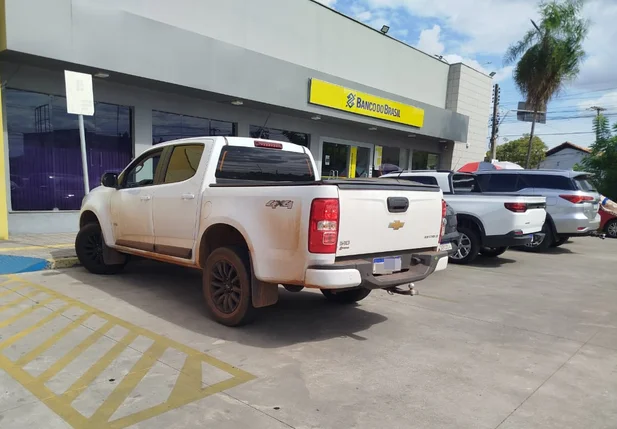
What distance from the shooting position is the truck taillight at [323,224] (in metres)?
3.89

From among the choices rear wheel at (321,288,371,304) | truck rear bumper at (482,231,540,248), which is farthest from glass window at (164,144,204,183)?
truck rear bumper at (482,231,540,248)

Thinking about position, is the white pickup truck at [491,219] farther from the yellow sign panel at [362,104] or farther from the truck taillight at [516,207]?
the yellow sign panel at [362,104]

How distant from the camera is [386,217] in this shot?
4418 millimetres

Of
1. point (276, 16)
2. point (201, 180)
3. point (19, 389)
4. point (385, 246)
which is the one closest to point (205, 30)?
point (276, 16)

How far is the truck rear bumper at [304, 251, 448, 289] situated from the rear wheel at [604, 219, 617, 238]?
572 inches

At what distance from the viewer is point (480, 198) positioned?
30.0 ft

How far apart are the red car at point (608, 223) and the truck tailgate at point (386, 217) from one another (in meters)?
13.9

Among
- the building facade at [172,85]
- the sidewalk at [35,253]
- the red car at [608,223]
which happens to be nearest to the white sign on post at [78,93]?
the building facade at [172,85]

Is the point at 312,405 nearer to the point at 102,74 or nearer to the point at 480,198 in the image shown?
the point at 480,198

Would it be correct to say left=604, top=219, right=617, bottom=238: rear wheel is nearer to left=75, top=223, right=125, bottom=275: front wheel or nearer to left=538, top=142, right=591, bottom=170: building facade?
left=75, top=223, right=125, bottom=275: front wheel

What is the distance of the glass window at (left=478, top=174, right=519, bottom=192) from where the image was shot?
11789mm

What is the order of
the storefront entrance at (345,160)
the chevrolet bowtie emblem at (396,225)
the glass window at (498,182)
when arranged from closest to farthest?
the chevrolet bowtie emblem at (396,225), the glass window at (498,182), the storefront entrance at (345,160)

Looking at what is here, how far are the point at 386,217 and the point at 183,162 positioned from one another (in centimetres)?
277

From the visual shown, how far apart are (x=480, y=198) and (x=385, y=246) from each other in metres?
5.48
